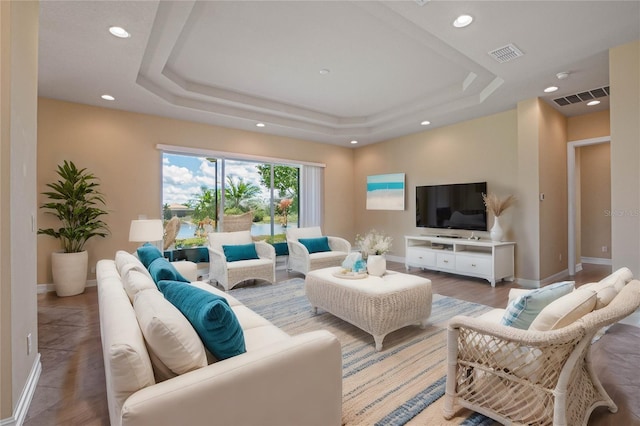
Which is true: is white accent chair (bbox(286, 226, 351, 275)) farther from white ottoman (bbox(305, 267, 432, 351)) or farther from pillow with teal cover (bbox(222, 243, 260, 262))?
white ottoman (bbox(305, 267, 432, 351))

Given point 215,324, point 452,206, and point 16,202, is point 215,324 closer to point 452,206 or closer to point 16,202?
point 16,202

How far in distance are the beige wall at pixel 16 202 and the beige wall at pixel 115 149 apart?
270 cm

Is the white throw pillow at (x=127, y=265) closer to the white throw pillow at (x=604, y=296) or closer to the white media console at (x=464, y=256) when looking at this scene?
the white throw pillow at (x=604, y=296)

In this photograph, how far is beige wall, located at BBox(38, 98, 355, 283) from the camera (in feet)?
13.5

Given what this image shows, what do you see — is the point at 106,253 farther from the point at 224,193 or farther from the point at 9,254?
the point at 9,254

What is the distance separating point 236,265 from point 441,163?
406 cm

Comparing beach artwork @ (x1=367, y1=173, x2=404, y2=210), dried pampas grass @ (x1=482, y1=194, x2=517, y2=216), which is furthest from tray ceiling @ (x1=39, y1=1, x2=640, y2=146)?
beach artwork @ (x1=367, y1=173, x2=404, y2=210)

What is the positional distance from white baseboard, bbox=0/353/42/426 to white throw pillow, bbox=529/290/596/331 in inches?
103

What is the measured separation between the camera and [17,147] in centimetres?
171

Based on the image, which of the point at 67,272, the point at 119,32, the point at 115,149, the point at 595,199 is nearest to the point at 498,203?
the point at 595,199

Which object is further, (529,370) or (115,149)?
(115,149)

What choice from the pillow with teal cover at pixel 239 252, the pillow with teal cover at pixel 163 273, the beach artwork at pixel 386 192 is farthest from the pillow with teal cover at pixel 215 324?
the beach artwork at pixel 386 192

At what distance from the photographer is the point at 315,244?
17.0 ft

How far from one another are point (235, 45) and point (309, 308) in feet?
9.78
